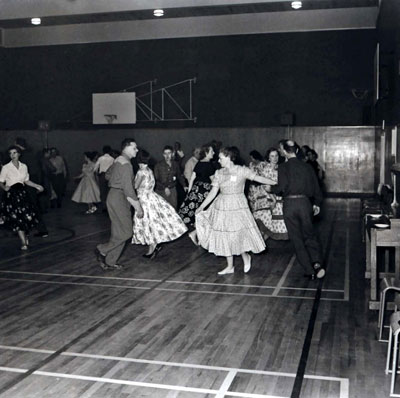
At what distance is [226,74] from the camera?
17.9 meters

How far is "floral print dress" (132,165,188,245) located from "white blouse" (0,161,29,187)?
1.80 metres

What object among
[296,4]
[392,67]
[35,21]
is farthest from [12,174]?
[35,21]

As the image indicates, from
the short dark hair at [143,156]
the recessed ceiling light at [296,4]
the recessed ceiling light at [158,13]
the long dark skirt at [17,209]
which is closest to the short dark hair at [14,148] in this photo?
the long dark skirt at [17,209]

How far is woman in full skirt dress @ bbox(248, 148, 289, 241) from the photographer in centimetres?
877

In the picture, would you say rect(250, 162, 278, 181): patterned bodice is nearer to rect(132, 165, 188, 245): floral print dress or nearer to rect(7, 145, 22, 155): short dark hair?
rect(132, 165, 188, 245): floral print dress

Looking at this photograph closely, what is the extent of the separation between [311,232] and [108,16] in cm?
1158

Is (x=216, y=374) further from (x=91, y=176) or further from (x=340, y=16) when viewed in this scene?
(x=340, y=16)

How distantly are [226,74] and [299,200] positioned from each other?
464 inches

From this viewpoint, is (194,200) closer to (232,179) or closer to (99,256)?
(99,256)

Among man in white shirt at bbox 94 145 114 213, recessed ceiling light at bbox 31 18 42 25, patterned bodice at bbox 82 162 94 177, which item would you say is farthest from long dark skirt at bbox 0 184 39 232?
recessed ceiling light at bbox 31 18 42 25

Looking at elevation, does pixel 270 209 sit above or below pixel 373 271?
above

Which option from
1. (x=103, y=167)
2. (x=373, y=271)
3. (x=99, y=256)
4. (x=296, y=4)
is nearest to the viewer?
(x=373, y=271)

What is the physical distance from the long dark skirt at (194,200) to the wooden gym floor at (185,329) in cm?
77

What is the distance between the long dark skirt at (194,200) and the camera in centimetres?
885
